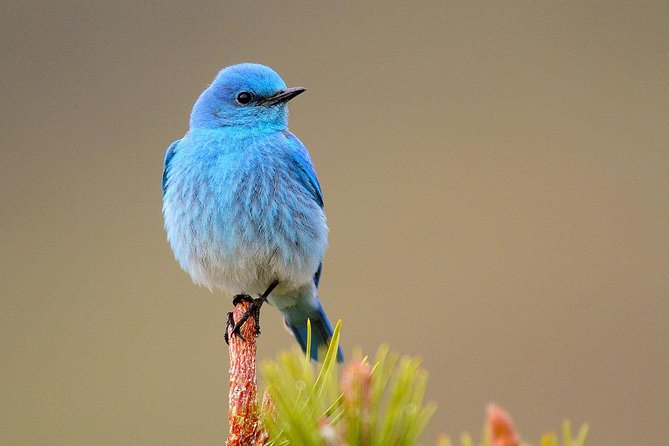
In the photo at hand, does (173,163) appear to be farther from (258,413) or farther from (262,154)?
(258,413)

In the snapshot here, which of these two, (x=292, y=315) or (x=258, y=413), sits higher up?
(x=258, y=413)

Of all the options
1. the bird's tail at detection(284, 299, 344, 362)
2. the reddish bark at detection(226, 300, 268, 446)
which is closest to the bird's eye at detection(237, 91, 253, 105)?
the bird's tail at detection(284, 299, 344, 362)

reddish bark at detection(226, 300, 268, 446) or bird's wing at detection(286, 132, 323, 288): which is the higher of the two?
bird's wing at detection(286, 132, 323, 288)

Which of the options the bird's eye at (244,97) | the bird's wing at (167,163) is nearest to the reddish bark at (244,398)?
the bird's wing at (167,163)

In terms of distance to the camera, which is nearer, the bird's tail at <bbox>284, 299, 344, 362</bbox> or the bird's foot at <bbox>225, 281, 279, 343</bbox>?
the bird's foot at <bbox>225, 281, 279, 343</bbox>

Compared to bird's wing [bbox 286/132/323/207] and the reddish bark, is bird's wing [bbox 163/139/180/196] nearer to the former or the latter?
bird's wing [bbox 286/132/323/207]

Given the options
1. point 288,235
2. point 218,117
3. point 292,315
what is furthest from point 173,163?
point 292,315

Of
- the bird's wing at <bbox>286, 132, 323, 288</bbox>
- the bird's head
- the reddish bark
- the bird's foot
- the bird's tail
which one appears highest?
the bird's head
